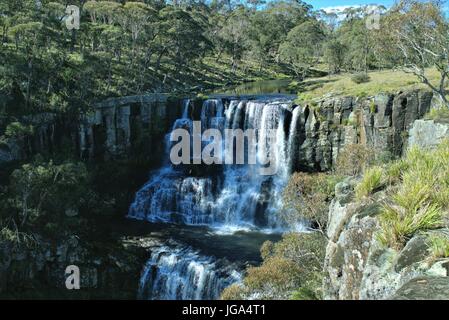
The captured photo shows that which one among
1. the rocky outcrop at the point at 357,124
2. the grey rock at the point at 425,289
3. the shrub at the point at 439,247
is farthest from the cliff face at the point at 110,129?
the grey rock at the point at 425,289

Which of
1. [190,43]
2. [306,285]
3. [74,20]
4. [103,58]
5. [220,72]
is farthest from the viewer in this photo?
[220,72]

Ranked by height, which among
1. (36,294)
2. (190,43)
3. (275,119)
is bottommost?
(36,294)

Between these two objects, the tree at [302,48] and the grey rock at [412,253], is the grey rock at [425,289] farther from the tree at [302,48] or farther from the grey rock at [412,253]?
the tree at [302,48]

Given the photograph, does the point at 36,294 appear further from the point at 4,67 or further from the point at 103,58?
the point at 103,58

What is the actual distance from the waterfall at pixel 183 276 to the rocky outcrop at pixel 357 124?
1242cm

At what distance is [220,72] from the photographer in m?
71.1

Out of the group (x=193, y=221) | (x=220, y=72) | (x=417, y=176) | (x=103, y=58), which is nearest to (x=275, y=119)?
(x=193, y=221)

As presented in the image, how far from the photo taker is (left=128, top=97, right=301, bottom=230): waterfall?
31.3 meters

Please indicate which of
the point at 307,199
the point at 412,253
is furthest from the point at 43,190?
the point at 412,253

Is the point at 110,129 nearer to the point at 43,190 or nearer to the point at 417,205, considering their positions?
the point at 43,190

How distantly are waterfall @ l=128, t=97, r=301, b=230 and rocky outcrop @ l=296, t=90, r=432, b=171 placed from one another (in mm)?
1222

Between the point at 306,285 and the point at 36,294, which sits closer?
the point at 306,285

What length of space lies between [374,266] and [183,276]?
17.3 metres

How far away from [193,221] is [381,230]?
78.8ft
